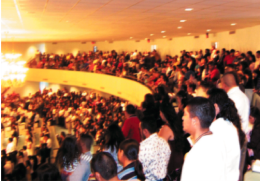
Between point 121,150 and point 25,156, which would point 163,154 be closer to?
point 121,150

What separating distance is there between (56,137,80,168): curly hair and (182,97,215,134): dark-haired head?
188cm

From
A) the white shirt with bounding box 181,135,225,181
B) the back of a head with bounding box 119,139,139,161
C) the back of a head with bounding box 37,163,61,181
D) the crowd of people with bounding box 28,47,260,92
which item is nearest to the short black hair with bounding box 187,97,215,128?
the white shirt with bounding box 181,135,225,181

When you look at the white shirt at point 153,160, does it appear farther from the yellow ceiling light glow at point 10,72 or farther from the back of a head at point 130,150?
the yellow ceiling light glow at point 10,72

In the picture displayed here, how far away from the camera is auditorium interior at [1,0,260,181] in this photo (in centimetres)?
255

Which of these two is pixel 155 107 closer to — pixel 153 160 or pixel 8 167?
pixel 153 160

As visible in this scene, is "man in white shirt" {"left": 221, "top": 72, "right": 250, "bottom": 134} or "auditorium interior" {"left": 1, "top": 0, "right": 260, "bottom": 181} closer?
"auditorium interior" {"left": 1, "top": 0, "right": 260, "bottom": 181}

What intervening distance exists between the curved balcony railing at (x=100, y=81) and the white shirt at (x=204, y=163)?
350 inches

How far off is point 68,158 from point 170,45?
1719 centimetres

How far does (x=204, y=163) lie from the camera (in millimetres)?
1849

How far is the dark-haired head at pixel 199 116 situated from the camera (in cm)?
204

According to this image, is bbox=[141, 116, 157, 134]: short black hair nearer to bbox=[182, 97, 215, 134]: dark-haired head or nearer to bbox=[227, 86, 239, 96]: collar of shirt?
bbox=[227, 86, 239, 96]: collar of shirt

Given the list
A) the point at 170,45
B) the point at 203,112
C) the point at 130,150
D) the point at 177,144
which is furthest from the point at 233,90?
the point at 170,45

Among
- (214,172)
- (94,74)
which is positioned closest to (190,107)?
(214,172)

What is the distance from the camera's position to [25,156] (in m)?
10.6
